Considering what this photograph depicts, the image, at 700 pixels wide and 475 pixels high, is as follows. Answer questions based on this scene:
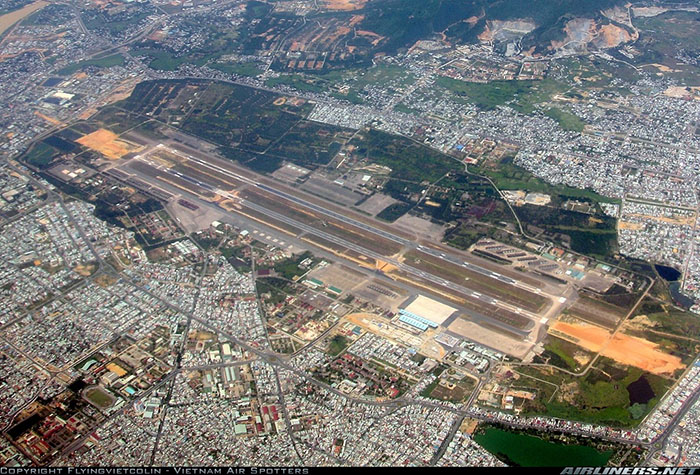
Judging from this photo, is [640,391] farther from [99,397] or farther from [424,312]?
[99,397]

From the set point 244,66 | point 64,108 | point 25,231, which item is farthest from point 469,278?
point 64,108

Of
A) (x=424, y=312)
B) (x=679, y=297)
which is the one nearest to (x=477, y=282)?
(x=424, y=312)

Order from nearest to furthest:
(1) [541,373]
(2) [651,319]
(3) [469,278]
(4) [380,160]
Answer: (1) [541,373] → (2) [651,319] → (3) [469,278] → (4) [380,160]

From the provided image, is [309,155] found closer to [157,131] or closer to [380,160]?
[380,160]

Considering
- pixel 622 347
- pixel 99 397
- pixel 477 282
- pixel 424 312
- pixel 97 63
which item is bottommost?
pixel 622 347

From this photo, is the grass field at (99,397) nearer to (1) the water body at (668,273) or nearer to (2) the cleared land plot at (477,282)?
(2) the cleared land plot at (477,282)

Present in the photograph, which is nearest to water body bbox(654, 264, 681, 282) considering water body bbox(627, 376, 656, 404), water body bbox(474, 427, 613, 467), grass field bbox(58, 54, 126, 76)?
water body bbox(627, 376, 656, 404)
